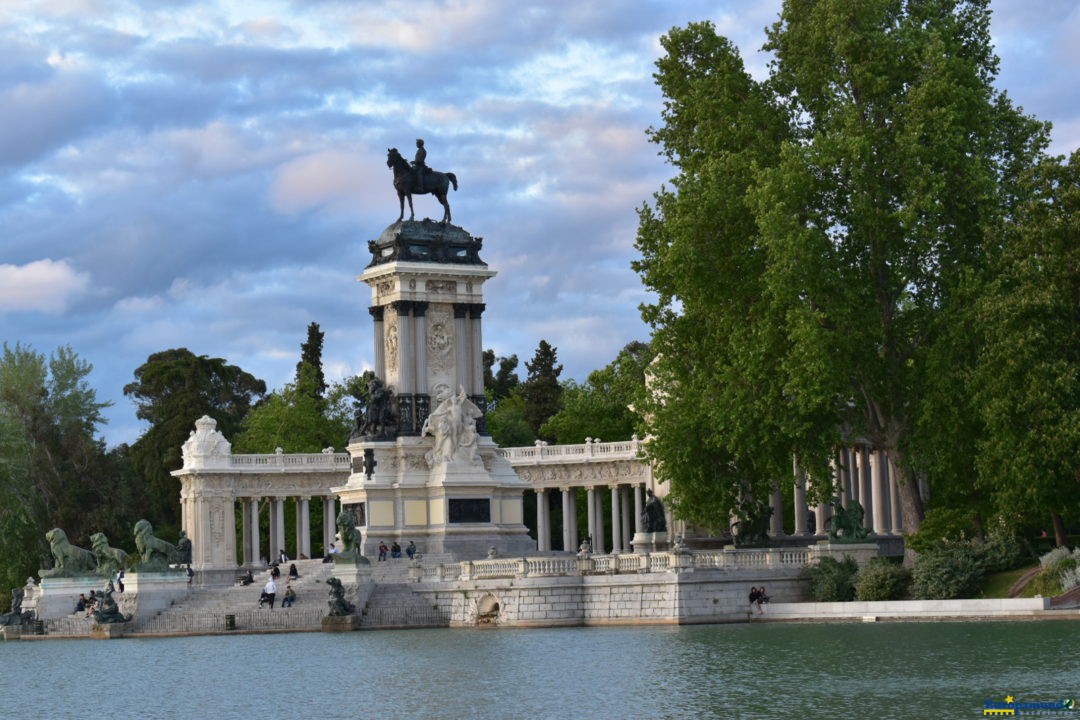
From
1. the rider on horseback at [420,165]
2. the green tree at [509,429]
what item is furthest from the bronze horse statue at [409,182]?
the green tree at [509,429]

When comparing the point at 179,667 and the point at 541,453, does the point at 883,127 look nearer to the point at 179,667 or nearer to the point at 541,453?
the point at 179,667

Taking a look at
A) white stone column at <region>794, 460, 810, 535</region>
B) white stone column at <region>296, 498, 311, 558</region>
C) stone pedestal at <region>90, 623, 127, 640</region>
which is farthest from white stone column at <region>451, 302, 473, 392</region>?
white stone column at <region>296, 498, 311, 558</region>

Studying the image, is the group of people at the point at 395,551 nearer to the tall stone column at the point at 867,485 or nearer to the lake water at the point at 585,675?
the lake water at the point at 585,675

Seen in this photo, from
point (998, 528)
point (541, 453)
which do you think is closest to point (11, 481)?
point (541, 453)

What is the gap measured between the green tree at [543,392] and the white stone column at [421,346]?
1693 inches

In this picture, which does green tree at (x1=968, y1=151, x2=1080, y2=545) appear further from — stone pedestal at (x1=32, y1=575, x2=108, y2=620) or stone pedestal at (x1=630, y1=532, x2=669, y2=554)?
stone pedestal at (x1=32, y1=575, x2=108, y2=620)

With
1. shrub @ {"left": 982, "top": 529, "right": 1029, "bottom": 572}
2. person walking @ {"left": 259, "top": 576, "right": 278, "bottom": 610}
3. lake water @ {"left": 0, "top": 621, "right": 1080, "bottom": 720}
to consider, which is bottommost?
lake water @ {"left": 0, "top": 621, "right": 1080, "bottom": 720}

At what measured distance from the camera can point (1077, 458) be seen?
160 ft

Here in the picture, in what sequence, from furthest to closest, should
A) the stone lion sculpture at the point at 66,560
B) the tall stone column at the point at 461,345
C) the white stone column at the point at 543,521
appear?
the white stone column at the point at 543,521
the tall stone column at the point at 461,345
the stone lion sculpture at the point at 66,560

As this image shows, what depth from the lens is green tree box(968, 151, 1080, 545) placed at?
161ft

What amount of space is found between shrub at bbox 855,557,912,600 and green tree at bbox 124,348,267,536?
2161 inches

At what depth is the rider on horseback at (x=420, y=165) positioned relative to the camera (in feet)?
225

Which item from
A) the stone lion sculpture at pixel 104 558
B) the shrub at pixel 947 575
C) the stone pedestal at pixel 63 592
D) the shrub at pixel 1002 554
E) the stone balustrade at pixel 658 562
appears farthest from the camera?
the stone lion sculpture at pixel 104 558

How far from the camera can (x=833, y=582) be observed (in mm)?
51062
